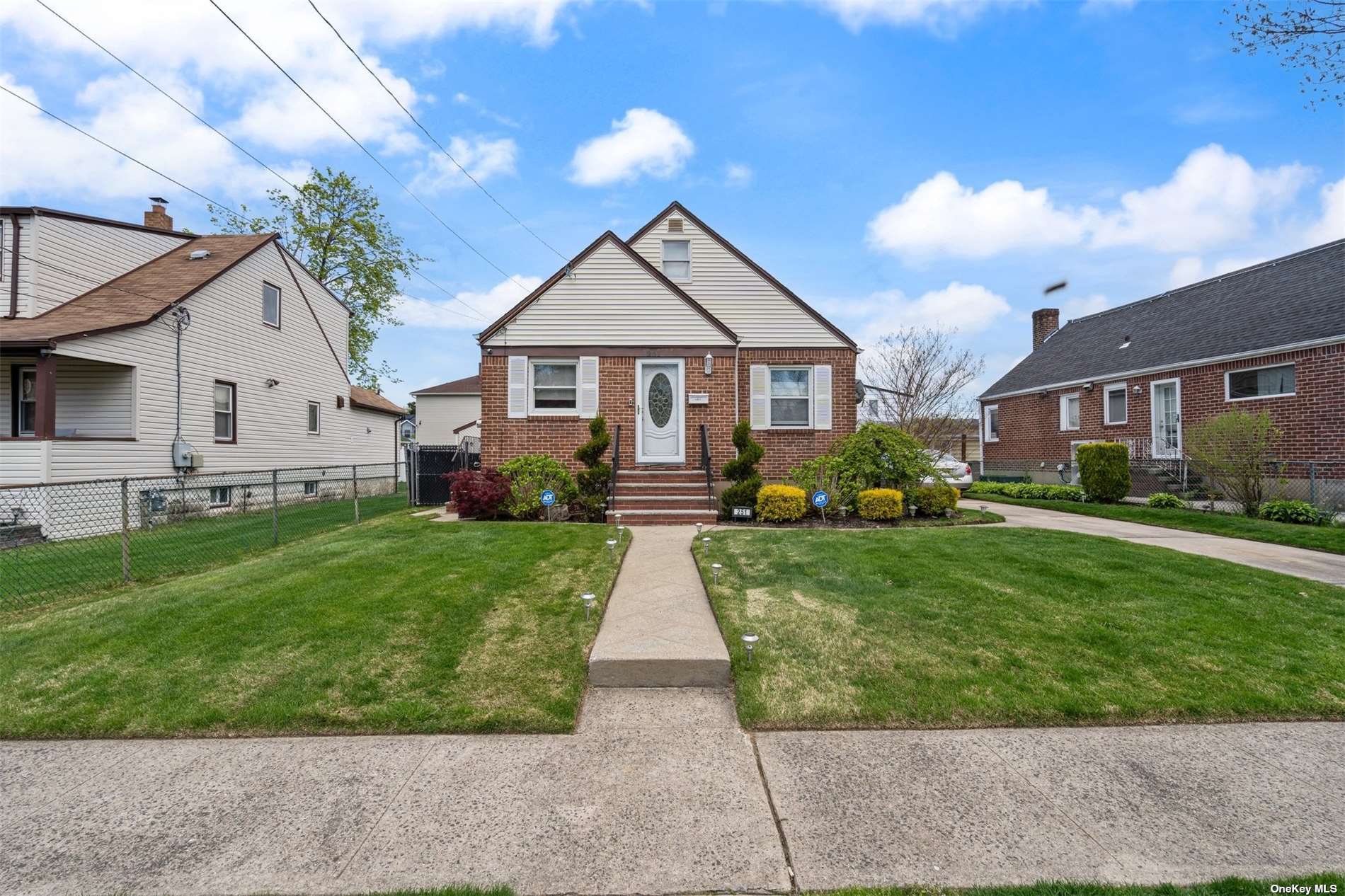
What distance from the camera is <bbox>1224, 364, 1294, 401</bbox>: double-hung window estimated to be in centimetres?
1315

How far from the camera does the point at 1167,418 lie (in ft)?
52.6

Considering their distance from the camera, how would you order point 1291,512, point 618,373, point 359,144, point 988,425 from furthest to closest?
1. point 988,425
2. point 618,373
3. point 1291,512
4. point 359,144

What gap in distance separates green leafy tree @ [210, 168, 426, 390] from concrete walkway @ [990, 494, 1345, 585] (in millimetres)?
25617

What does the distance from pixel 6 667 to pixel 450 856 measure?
13.8 feet

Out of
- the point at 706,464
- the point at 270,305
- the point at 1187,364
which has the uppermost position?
the point at 270,305

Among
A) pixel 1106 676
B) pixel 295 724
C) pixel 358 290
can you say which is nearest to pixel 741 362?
pixel 1106 676

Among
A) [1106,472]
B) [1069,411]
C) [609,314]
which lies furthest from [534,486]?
[1069,411]

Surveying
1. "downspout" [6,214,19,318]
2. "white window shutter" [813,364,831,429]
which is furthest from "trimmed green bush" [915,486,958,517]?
"downspout" [6,214,19,318]

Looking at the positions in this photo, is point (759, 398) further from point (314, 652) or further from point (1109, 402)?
point (1109, 402)

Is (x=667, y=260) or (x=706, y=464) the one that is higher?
(x=667, y=260)

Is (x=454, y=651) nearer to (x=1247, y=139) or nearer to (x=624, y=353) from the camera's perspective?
(x=624, y=353)

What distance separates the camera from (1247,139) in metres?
10.9

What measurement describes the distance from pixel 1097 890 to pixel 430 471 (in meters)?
13.2

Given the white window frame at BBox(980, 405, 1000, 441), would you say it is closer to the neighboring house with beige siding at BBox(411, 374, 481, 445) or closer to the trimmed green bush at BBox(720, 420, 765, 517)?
the trimmed green bush at BBox(720, 420, 765, 517)
